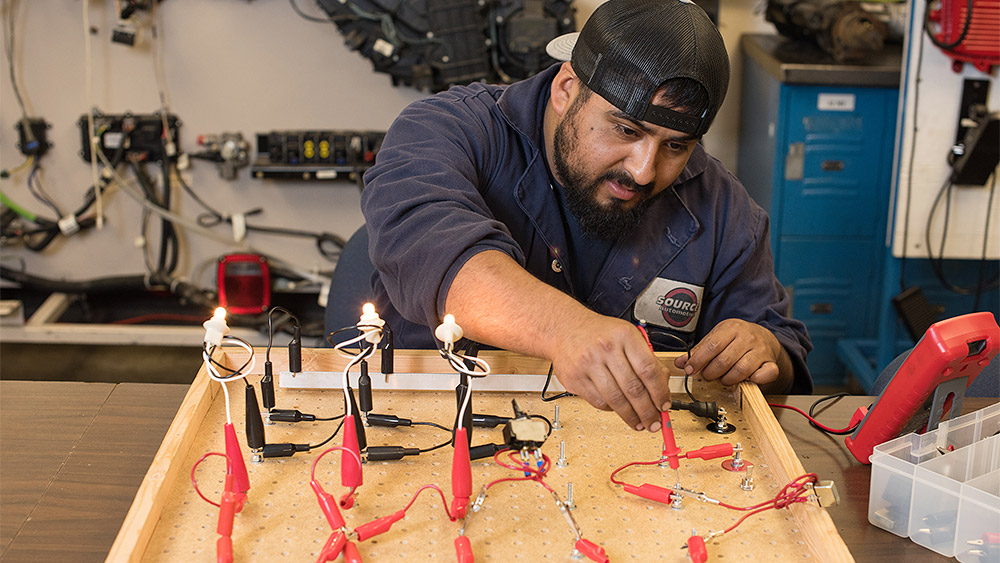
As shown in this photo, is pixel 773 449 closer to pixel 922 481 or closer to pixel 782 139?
pixel 922 481

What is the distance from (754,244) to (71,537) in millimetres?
1297

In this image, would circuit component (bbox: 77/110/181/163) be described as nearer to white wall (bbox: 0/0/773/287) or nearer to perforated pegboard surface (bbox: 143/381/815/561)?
white wall (bbox: 0/0/773/287)

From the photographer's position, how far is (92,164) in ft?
11.4

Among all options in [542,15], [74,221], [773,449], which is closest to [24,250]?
[74,221]

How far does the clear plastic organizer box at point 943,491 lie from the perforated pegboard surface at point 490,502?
14cm

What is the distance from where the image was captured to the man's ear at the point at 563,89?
160cm

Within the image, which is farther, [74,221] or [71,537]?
[74,221]

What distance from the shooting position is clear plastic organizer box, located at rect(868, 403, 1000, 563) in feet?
3.51

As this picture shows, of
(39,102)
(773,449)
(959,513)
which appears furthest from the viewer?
(39,102)

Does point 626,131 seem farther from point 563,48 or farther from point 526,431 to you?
point 526,431

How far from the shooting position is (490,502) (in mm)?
1126

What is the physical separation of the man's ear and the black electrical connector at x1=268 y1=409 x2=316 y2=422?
733 mm

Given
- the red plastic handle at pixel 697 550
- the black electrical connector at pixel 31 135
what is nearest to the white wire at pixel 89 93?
the black electrical connector at pixel 31 135

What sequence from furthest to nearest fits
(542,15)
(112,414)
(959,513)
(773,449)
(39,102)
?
(39,102), (542,15), (112,414), (773,449), (959,513)
